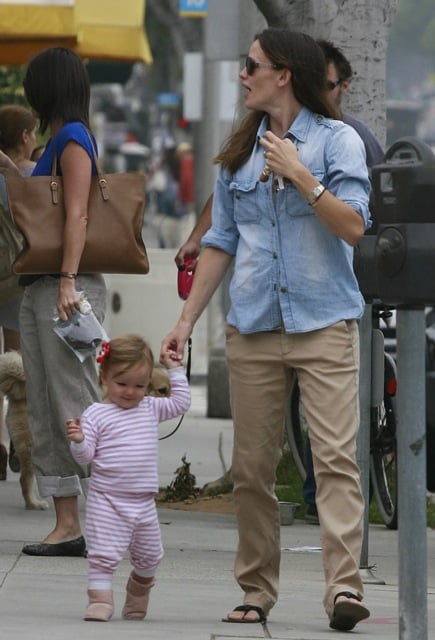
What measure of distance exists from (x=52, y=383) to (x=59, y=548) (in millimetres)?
667

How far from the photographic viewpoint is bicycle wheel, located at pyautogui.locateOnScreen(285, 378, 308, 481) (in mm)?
9289

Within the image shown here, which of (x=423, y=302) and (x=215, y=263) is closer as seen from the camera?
(x=423, y=302)

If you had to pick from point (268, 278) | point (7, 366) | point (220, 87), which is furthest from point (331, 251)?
point (220, 87)

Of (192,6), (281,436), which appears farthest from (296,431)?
(192,6)

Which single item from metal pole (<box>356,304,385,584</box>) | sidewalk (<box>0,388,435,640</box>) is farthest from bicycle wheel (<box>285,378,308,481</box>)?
metal pole (<box>356,304,385,584</box>)

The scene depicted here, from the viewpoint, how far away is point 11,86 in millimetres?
Result: 17797

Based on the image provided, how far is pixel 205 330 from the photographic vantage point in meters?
19.6

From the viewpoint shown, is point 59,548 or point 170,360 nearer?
point 170,360

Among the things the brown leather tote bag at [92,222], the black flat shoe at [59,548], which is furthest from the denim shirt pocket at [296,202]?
the black flat shoe at [59,548]

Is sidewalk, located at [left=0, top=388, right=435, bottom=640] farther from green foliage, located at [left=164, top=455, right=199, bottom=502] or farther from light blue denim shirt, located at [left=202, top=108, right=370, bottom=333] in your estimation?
light blue denim shirt, located at [left=202, top=108, right=370, bottom=333]

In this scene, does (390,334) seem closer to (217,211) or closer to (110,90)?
(217,211)

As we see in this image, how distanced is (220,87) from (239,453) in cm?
1216

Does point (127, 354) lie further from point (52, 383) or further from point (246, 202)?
point (52, 383)

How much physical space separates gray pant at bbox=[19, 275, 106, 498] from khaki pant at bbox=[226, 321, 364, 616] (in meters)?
1.35
